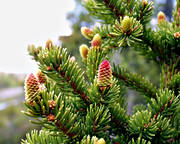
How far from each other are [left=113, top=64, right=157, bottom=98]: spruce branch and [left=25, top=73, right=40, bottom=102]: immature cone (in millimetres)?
374

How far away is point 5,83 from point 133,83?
24.6 ft

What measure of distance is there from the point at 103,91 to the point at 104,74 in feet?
0.16

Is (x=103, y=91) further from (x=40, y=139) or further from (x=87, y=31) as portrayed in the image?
(x=87, y=31)

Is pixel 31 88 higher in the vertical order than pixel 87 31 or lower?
lower

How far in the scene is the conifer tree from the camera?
0.39 meters

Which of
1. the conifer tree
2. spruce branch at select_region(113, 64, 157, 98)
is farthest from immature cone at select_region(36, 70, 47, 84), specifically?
spruce branch at select_region(113, 64, 157, 98)

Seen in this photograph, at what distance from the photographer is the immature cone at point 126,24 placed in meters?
0.49

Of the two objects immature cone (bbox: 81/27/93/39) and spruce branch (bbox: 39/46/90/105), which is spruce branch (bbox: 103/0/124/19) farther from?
spruce branch (bbox: 39/46/90/105)

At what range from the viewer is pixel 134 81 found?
69 centimetres

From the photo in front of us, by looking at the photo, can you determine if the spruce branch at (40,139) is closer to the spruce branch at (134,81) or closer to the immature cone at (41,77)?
the immature cone at (41,77)

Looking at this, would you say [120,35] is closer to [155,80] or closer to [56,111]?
[56,111]

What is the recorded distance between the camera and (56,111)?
0.38 m

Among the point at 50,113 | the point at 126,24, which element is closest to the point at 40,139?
the point at 50,113

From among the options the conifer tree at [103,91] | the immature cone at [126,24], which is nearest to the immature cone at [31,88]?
the conifer tree at [103,91]
